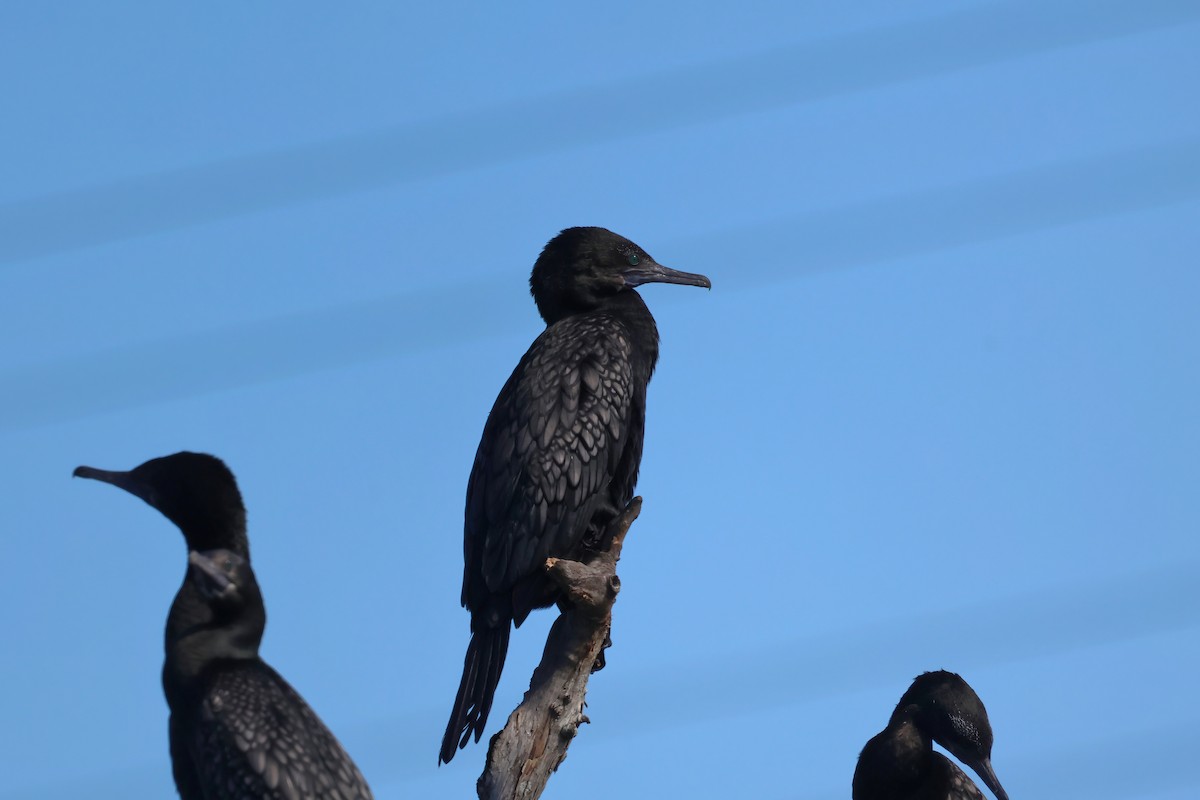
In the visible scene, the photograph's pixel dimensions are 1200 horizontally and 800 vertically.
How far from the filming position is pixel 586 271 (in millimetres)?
8898

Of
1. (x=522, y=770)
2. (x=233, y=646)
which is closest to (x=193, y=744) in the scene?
(x=233, y=646)

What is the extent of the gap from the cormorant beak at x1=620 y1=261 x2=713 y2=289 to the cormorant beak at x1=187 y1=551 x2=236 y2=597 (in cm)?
→ 374

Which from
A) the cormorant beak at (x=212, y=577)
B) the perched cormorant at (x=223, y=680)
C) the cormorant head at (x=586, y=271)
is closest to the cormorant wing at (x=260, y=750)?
the perched cormorant at (x=223, y=680)

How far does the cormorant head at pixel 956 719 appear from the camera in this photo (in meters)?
7.67

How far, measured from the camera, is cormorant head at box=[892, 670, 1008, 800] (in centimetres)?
767

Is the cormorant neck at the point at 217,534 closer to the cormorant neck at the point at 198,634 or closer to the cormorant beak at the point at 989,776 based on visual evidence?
the cormorant neck at the point at 198,634

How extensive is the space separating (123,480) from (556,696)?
1866 mm

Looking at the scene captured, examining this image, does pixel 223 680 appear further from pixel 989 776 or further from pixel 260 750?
pixel 989 776

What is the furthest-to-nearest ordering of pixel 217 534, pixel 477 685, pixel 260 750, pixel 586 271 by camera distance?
1. pixel 586 271
2. pixel 477 685
3. pixel 217 534
4. pixel 260 750

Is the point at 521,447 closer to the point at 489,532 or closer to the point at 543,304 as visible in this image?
the point at 489,532

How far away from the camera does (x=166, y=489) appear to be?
5871mm

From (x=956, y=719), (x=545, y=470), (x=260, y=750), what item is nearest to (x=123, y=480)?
(x=260, y=750)

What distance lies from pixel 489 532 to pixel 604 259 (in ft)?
5.87

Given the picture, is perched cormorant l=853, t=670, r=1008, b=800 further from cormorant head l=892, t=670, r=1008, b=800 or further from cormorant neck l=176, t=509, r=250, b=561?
cormorant neck l=176, t=509, r=250, b=561
